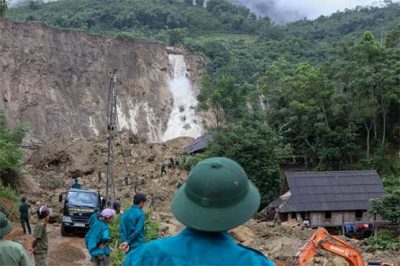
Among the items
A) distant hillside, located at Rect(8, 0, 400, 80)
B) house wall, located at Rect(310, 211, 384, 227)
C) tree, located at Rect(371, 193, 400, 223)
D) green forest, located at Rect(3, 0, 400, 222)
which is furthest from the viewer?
distant hillside, located at Rect(8, 0, 400, 80)

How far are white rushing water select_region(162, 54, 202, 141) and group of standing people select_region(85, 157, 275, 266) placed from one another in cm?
5205

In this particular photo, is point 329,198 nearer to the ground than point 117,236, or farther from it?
nearer to the ground

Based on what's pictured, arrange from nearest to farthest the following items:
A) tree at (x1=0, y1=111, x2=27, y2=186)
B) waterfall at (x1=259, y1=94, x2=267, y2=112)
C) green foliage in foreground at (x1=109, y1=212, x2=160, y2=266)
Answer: green foliage in foreground at (x1=109, y1=212, x2=160, y2=266), tree at (x1=0, y1=111, x2=27, y2=186), waterfall at (x1=259, y1=94, x2=267, y2=112)

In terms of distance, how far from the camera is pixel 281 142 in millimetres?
34938

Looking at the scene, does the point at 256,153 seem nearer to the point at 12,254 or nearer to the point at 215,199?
the point at 12,254

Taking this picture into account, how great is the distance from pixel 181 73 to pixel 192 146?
70.2 ft

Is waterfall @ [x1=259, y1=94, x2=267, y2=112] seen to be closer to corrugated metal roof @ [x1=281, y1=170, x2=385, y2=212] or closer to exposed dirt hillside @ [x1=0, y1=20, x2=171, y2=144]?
exposed dirt hillside @ [x1=0, y1=20, x2=171, y2=144]

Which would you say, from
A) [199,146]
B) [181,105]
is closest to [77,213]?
[199,146]

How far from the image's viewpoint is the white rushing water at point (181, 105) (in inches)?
2181

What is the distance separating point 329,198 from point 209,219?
2465 cm

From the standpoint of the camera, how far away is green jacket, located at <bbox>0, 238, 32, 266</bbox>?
4.91 meters

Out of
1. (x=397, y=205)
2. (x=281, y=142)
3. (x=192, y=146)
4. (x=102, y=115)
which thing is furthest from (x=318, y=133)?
(x=102, y=115)

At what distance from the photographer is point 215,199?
220 cm

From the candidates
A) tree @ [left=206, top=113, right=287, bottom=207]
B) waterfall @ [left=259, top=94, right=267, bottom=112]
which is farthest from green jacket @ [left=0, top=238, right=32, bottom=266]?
waterfall @ [left=259, top=94, right=267, bottom=112]
